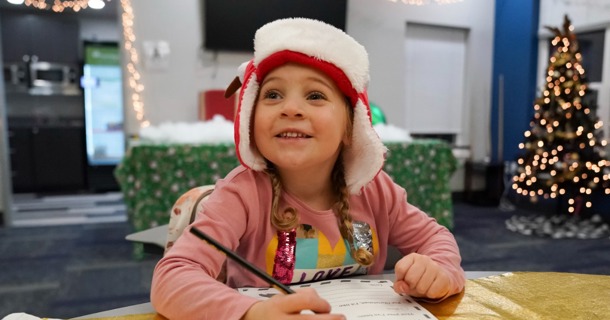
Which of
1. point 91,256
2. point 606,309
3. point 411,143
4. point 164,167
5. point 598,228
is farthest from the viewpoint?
point 598,228

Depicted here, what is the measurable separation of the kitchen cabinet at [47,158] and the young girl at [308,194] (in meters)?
6.34

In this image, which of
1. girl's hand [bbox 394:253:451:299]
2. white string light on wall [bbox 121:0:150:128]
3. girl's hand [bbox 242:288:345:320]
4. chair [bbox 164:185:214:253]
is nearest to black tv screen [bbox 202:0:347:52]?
white string light on wall [bbox 121:0:150:128]

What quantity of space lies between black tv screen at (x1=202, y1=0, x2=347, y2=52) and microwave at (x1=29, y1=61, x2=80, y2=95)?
11.1ft

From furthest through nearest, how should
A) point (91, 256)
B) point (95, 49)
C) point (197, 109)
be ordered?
1. point (95, 49)
2. point (197, 109)
3. point (91, 256)

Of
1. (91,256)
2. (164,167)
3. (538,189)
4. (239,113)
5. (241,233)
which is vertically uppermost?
(239,113)

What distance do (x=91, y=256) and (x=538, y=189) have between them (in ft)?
12.2

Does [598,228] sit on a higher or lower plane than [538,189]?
lower

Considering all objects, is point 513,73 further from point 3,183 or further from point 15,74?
point 15,74

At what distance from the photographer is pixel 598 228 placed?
370cm

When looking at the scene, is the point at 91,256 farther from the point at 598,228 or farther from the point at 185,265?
the point at 598,228

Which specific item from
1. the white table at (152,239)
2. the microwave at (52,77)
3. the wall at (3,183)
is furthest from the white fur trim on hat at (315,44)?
the microwave at (52,77)

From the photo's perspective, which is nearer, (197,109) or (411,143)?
(411,143)

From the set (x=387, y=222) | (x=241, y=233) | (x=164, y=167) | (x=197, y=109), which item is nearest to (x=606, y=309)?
(x=387, y=222)

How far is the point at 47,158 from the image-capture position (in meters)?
6.15
